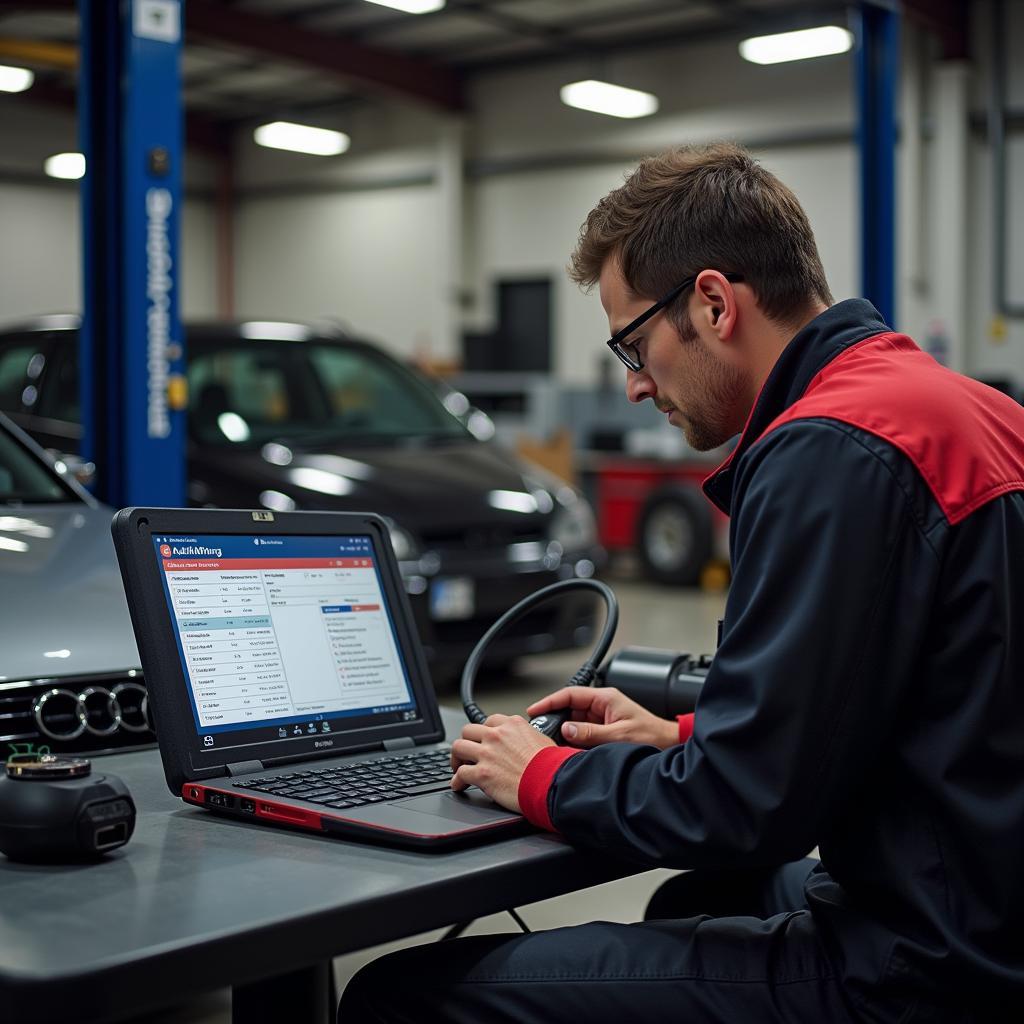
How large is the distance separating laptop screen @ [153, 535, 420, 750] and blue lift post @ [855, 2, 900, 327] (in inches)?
196

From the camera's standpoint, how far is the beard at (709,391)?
4.66 feet

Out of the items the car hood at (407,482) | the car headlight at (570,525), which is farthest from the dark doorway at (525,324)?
the car hood at (407,482)

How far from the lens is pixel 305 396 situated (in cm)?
579

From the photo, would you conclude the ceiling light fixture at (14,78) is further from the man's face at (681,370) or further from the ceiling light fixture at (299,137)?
the man's face at (681,370)

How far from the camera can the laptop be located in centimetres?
135

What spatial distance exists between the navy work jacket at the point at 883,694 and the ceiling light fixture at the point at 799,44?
10.0 meters

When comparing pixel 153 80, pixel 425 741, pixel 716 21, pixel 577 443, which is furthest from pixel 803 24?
pixel 425 741

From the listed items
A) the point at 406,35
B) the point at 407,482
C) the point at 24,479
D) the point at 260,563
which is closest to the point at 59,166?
the point at 406,35

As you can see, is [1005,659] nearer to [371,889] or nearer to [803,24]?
[371,889]

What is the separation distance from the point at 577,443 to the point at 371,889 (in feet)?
30.8

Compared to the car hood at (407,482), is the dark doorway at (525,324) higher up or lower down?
higher up

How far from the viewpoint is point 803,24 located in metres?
11.4

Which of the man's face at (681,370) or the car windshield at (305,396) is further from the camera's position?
the car windshield at (305,396)

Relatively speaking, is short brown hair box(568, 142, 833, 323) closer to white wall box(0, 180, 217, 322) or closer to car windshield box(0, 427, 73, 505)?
car windshield box(0, 427, 73, 505)
